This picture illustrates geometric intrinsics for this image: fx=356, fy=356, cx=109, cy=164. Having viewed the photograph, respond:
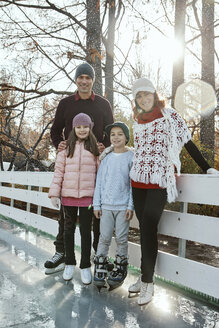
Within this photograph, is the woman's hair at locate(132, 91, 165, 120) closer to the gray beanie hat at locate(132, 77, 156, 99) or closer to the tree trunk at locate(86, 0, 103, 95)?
the gray beanie hat at locate(132, 77, 156, 99)

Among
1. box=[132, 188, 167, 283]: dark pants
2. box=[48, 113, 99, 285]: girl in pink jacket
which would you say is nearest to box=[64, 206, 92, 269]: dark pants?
box=[48, 113, 99, 285]: girl in pink jacket

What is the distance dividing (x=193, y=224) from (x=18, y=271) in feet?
5.97

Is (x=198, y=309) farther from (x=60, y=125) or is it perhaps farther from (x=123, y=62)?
(x=123, y=62)

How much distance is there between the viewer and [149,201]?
9.27 ft

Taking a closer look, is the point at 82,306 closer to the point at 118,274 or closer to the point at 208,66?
the point at 118,274

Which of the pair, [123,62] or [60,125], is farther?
[123,62]

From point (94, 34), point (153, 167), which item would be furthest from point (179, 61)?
point (153, 167)

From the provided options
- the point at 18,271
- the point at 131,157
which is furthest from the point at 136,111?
the point at 18,271

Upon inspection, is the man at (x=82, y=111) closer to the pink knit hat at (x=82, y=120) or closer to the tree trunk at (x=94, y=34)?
the pink knit hat at (x=82, y=120)

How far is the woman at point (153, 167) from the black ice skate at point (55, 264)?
97 cm

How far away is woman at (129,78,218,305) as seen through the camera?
2.78m

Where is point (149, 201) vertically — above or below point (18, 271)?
above

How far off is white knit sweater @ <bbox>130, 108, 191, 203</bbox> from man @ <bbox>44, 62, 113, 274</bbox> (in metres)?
0.81

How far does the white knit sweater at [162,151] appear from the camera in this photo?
2785mm
